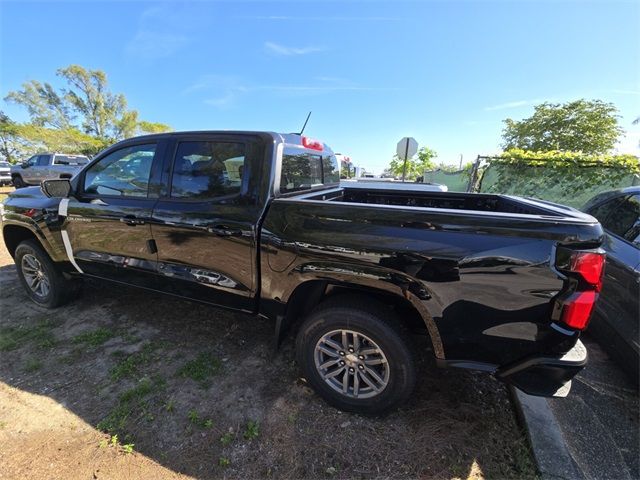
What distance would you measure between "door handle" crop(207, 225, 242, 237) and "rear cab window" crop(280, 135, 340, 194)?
1.52ft

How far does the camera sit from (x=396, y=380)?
6.82 ft

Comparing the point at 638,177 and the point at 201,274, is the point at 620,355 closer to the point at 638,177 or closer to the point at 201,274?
the point at 201,274

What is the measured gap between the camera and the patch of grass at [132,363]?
2596 mm

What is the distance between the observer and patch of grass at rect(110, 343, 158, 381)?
2596 mm

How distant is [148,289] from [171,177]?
1.08m

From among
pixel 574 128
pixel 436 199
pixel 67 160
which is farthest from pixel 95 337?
pixel 574 128

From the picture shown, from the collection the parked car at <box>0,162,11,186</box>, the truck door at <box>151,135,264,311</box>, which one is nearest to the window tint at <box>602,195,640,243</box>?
the truck door at <box>151,135,264,311</box>

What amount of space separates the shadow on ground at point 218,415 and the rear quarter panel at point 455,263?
647 mm

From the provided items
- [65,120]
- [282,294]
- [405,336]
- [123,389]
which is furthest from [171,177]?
[65,120]

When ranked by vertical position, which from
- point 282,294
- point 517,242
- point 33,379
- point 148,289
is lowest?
point 33,379

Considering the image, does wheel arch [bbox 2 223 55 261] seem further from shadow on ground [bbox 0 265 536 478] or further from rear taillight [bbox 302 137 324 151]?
rear taillight [bbox 302 137 324 151]

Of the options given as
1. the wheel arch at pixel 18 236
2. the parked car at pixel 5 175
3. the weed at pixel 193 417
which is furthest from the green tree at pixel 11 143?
the weed at pixel 193 417

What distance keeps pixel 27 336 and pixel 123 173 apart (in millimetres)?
1864

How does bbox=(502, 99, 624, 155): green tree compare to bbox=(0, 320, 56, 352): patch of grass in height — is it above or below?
above
